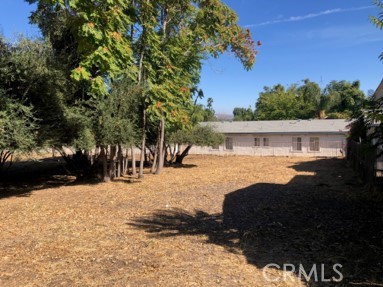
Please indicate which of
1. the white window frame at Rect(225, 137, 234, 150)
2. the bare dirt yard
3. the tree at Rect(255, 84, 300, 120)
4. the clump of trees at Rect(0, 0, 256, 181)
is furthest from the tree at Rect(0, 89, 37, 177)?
the tree at Rect(255, 84, 300, 120)

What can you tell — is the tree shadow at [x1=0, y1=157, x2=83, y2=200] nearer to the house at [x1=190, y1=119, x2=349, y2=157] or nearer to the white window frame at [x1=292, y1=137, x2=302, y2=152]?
the house at [x1=190, y1=119, x2=349, y2=157]

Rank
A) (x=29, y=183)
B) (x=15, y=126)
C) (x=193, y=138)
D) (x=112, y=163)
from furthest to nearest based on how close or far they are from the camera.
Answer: (x=193, y=138) < (x=29, y=183) < (x=112, y=163) < (x=15, y=126)

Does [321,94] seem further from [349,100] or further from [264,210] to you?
[264,210]

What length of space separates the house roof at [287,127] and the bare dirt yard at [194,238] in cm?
1868

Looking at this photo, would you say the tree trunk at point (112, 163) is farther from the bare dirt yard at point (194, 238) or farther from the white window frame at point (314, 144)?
the white window frame at point (314, 144)

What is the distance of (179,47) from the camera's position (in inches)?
576

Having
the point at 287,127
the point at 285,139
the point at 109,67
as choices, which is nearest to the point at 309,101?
the point at 287,127

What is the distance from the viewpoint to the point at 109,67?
8.02 metres

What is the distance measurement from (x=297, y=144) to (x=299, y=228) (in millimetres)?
24737

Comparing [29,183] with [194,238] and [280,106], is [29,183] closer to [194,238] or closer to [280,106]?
[194,238]

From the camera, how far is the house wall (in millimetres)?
28094

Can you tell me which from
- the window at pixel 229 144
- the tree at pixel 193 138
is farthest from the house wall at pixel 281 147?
the tree at pixel 193 138

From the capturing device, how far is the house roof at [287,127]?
28.9 metres

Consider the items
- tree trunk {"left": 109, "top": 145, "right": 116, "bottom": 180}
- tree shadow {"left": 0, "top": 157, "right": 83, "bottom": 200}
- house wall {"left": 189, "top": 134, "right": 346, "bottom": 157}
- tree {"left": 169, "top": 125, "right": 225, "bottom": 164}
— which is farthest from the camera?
house wall {"left": 189, "top": 134, "right": 346, "bottom": 157}
